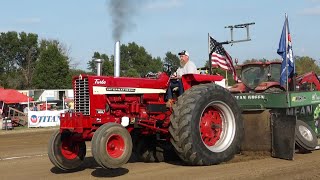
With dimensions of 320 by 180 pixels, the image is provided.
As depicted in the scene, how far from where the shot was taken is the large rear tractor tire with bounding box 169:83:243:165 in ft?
22.0

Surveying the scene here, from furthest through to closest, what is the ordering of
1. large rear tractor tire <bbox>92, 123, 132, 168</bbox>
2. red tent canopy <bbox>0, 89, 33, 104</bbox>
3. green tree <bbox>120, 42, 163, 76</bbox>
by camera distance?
green tree <bbox>120, 42, 163, 76</bbox> → red tent canopy <bbox>0, 89, 33, 104</bbox> → large rear tractor tire <bbox>92, 123, 132, 168</bbox>

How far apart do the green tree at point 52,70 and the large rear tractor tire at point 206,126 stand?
4411cm

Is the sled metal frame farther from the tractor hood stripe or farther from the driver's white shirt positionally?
the tractor hood stripe

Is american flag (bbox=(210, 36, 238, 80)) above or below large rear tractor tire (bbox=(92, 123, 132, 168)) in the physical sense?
above

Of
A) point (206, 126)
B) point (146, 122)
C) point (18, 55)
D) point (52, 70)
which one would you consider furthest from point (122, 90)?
point (18, 55)

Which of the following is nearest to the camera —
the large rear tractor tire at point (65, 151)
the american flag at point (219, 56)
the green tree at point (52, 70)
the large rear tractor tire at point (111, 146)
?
the large rear tractor tire at point (111, 146)

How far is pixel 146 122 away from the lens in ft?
23.3

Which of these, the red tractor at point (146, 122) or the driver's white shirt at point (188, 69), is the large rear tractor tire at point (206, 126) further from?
the driver's white shirt at point (188, 69)

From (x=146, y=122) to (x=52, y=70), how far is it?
44.8 m

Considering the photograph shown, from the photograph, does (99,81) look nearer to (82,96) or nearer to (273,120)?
(82,96)

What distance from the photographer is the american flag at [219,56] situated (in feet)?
55.4

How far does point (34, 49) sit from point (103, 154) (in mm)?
60485

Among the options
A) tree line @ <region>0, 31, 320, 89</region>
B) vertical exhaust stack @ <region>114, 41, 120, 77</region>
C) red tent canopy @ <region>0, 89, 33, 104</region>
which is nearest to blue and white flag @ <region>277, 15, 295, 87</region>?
vertical exhaust stack @ <region>114, 41, 120, 77</region>

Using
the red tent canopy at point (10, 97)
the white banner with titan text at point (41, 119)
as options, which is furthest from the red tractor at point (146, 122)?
the red tent canopy at point (10, 97)
